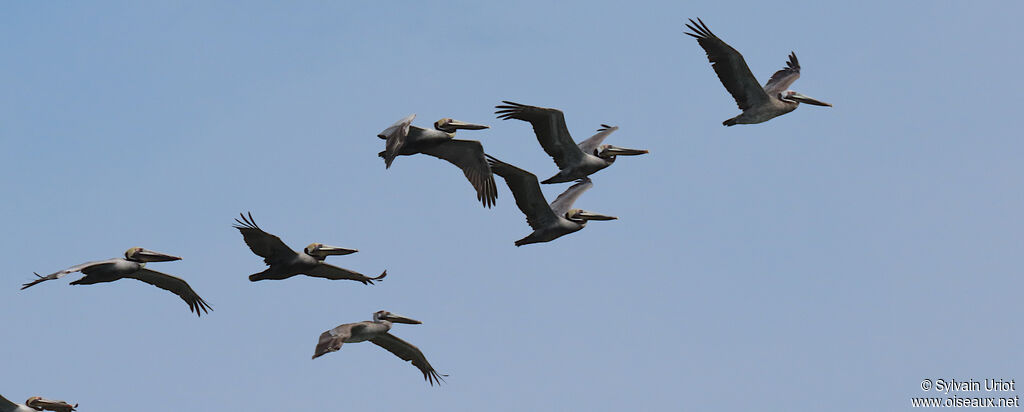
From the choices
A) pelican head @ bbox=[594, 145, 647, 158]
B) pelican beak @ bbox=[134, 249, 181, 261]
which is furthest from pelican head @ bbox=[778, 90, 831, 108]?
pelican beak @ bbox=[134, 249, 181, 261]

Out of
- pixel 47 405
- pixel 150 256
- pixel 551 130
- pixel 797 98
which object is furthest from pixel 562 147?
pixel 47 405

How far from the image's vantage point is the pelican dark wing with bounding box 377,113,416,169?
20.5 metres

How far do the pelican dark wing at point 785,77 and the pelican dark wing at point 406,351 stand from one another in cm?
890

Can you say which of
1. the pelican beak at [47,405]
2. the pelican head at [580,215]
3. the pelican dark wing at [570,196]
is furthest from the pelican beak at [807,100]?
the pelican beak at [47,405]

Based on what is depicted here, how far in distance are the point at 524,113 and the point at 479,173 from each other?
48.7 inches

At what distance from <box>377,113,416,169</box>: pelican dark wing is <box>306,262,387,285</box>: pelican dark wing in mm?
2520

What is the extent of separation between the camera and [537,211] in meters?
22.9

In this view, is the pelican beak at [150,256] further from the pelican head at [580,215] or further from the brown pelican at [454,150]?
the pelican head at [580,215]

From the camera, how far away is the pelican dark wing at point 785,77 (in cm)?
2706

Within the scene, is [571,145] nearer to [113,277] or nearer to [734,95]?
[734,95]

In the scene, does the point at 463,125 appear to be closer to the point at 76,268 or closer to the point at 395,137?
the point at 395,137

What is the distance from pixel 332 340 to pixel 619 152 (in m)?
7.73

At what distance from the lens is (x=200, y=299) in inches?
979

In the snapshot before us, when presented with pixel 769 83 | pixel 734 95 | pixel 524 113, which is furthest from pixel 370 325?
pixel 769 83
